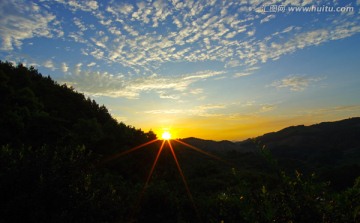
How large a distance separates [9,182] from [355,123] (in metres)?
206

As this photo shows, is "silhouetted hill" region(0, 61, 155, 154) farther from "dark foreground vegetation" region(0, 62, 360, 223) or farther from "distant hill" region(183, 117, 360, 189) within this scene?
"distant hill" region(183, 117, 360, 189)

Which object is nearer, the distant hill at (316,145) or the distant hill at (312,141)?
the distant hill at (316,145)

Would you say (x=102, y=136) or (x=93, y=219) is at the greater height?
(x=102, y=136)

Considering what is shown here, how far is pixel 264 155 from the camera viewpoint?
531 centimetres

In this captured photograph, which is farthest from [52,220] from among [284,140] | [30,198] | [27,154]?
[284,140]

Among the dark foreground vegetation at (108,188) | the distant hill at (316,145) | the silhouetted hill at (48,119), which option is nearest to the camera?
the dark foreground vegetation at (108,188)

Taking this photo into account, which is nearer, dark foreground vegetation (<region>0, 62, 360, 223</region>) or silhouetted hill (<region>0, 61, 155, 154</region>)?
dark foreground vegetation (<region>0, 62, 360, 223</region>)

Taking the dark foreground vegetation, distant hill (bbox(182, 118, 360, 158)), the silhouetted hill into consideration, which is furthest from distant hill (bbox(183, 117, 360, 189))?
the dark foreground vegetation

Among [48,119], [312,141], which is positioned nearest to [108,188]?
[48,119]

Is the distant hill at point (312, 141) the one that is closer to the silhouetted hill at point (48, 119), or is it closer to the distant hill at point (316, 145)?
the distant hill at point (316, 145)

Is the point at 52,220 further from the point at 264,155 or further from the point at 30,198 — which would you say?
the point at 264,155

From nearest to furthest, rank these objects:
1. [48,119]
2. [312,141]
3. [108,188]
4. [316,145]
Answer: [108,188], [48,119], [316,145], [312,141]

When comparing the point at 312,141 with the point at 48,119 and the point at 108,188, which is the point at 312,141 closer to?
the point at 48,119

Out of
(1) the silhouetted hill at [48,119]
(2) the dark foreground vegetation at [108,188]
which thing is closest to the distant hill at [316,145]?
(1) the silhouetted hill at [48,119]
